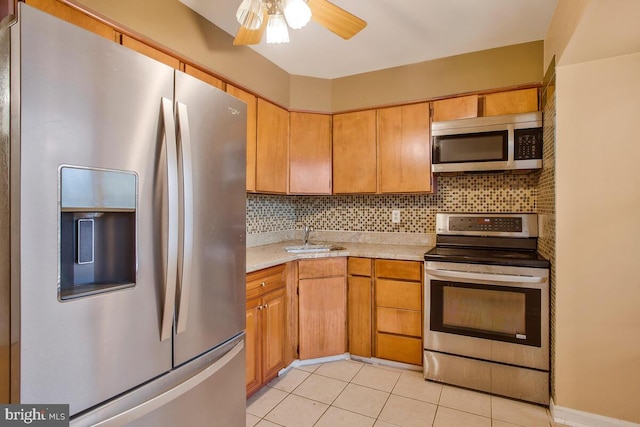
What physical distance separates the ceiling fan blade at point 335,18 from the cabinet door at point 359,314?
5.66 ft

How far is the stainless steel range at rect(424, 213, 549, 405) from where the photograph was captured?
80.1 inches

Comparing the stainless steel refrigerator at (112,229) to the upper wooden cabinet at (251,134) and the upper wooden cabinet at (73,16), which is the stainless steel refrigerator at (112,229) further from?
the upper wooden cabinet at (251,134)

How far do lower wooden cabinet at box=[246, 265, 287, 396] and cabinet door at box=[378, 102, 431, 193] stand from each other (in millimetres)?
1224

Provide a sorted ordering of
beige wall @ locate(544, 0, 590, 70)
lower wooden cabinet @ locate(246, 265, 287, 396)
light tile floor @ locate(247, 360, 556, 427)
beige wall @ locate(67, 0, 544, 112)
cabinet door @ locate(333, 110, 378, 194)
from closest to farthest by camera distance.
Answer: beige wall @ locate(544, 0, 590, 70) < beige wall @ locate(67, 0, 544, 112) < light tile floor @ locate(247, 360, 556, 427) < lower wooden cabinet @ locate(246, 265, 287, 396) < cabinet door @ locate(333, 110, 378, 194)

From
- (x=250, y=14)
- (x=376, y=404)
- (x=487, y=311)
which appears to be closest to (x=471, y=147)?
(x=487, y=311)

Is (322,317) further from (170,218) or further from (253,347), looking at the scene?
(170,218)

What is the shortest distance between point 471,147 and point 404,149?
1.70 ft

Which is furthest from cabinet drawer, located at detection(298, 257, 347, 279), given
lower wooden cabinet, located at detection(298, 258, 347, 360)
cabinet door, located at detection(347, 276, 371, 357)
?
cabinet door, located at detection(347, 276, 371, 357)

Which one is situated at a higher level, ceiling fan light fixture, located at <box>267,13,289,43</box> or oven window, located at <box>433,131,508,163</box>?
ceiling fan light fixture, located at <box>267,13,289,43</box>

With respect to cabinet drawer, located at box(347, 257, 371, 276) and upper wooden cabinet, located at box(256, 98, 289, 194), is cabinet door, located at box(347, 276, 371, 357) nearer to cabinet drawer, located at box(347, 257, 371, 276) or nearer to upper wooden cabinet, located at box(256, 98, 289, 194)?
cabinet drawer, located at box(347, 257, 371, 276)

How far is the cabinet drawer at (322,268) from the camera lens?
98.7 inches

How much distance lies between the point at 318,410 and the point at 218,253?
1291mm

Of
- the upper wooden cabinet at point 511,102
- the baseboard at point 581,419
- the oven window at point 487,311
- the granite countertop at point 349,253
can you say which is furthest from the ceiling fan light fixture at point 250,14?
the baseboard at point 581,419

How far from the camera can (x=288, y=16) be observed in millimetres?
1450
